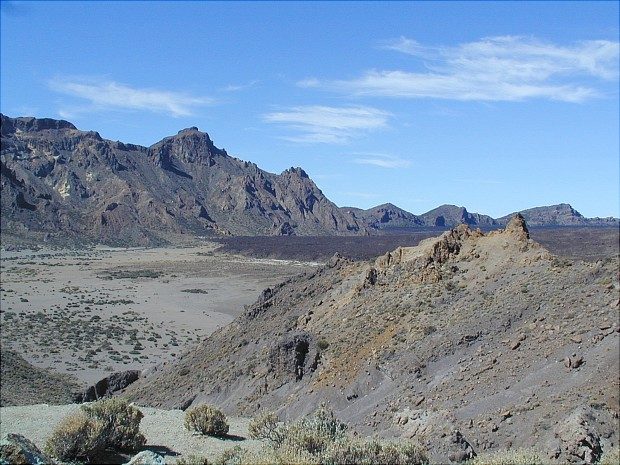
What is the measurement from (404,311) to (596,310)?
19.2ft

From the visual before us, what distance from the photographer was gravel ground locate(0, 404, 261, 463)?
10.9 meters

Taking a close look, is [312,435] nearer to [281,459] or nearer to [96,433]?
[281,459]

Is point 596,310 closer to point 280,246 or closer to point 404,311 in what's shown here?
point 404,311

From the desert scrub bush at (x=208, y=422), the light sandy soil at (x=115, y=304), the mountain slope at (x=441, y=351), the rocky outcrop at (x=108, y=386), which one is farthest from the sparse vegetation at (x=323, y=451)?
the light sandy soil at (x=115, y=304)

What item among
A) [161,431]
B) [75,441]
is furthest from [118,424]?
[161,431]

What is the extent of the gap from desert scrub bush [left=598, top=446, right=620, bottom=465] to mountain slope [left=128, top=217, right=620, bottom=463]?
476 mm

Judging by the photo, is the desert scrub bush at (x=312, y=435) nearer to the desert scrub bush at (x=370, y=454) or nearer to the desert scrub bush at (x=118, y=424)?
the desert scrub bush at (x=370, y=454)

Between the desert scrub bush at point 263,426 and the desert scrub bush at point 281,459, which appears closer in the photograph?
the desert scrub bush at point 281,459

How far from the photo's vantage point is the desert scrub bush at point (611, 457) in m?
7.50

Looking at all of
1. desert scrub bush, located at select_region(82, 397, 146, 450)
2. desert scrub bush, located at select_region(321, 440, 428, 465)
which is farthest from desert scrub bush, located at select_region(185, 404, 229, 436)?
desert scrub bush, located at select_region(321, 440, 428, 465)

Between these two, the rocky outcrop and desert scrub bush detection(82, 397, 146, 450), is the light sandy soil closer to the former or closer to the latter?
the rocky outcrop

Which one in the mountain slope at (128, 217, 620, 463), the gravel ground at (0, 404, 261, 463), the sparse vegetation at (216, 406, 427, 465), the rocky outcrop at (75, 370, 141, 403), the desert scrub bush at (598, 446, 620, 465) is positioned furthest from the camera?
the rocky outcrop at (75, 370, 141, 403)

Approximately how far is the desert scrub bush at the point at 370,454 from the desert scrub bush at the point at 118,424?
417 cm

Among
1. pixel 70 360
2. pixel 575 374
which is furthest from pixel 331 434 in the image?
pixel 70 360
